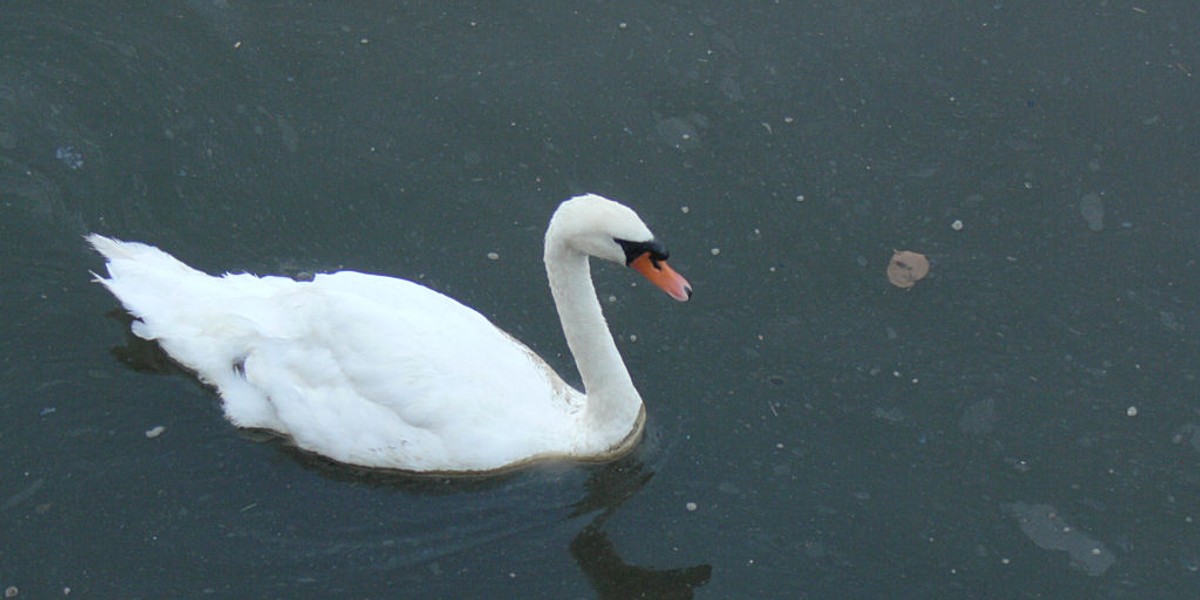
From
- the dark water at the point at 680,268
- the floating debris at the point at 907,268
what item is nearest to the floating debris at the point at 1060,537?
the dark water at the point at 680,268

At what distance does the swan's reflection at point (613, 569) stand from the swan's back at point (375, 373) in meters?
0.27

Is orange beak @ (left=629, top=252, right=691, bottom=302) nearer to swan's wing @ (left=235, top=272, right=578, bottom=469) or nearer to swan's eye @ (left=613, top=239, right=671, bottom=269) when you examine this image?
swan's eye @ (left=613, top=239, right=671, bottom=269)

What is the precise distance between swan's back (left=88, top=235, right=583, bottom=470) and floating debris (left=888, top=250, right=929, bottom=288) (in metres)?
1.64

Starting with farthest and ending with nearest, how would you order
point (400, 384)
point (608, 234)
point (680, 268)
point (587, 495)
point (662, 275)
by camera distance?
point (680, 268)
point (587, 495)
point (400, 384)
point (662, 275)
point (608, 234)

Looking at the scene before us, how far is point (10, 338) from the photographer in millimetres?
6270

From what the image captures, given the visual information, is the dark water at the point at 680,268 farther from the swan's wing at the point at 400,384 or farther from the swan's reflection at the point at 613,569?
the swan's wing at the point at 400,384

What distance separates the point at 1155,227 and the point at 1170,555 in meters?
1.81

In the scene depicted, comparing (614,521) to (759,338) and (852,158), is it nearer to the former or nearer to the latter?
(759,338)

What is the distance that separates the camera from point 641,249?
5.27 m

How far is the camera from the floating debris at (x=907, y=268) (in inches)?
259

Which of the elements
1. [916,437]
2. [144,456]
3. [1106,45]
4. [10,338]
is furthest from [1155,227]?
[10,338]

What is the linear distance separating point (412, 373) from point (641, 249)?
1.04 meters

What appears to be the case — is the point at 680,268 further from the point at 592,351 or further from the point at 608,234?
the point at 608,234

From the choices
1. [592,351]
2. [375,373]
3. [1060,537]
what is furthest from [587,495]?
[1060,537]
